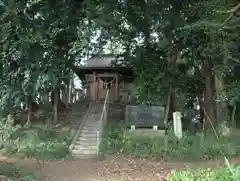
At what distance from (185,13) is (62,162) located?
9018 millimetres

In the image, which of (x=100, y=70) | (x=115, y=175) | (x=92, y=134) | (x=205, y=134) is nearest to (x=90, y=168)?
(x=115, y=175)

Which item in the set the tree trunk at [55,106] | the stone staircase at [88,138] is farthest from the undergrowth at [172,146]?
the tree trunk at [55,106]

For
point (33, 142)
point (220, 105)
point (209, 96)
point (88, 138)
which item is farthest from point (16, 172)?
point (209, 96)

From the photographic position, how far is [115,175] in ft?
41.7

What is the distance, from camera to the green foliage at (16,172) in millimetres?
11152

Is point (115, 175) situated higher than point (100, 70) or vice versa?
point (100, 70)

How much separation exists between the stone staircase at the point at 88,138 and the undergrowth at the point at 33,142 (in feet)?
1.84

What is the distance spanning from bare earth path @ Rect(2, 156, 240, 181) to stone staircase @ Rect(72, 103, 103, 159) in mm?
931

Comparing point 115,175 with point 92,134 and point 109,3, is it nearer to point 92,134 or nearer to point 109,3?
point 92,134

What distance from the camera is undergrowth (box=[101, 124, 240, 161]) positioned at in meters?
16.1

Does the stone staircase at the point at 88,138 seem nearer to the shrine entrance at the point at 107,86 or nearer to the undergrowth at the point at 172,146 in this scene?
the undergrowth at the point at 172,146

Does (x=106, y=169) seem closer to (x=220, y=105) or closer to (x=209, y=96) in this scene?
(x=220, y=105)

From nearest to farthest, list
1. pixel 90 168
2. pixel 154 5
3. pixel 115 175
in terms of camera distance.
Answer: pixel 115 175
pixel 90 168
pixel 154 5

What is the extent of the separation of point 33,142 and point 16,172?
512cm
